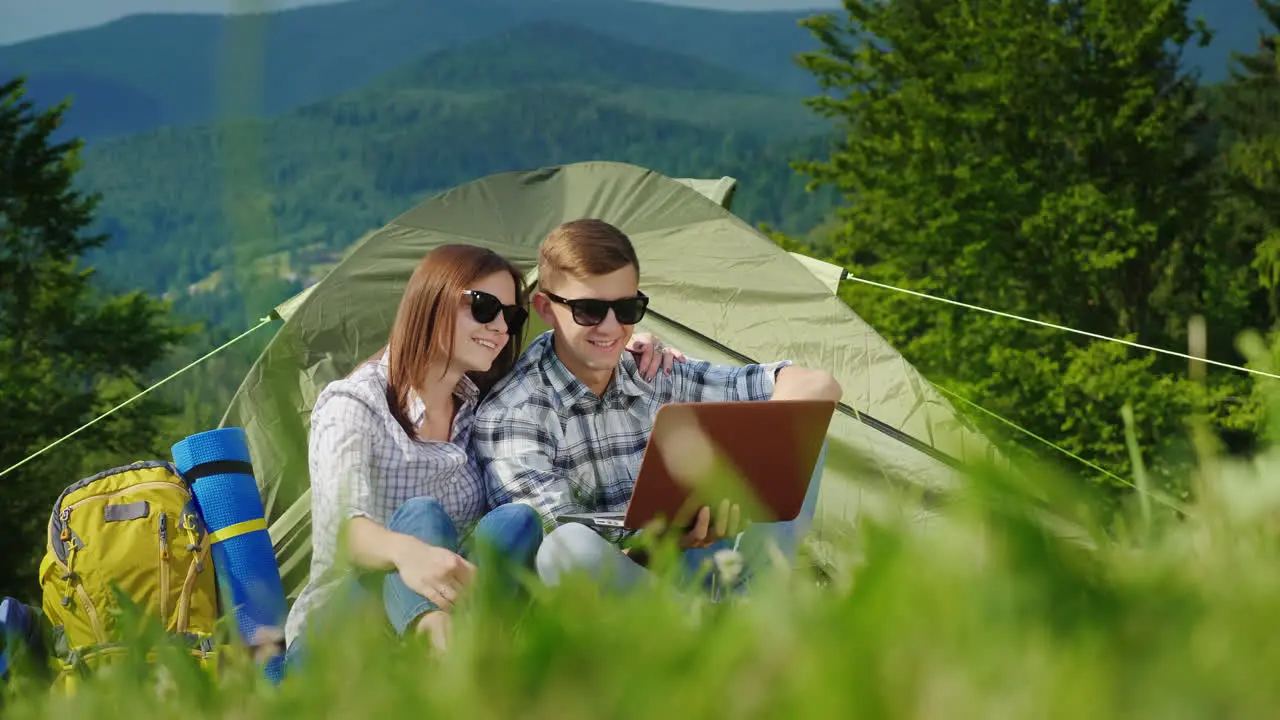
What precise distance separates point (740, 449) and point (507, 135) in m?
59.3

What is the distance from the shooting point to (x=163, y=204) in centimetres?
4347

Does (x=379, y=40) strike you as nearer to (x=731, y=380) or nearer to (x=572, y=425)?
(x=731, y=380)

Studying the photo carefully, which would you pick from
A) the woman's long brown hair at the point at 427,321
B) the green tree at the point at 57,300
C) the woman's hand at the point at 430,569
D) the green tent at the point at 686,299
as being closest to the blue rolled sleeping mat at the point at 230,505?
the woman's long brown hair at the point at 427,321

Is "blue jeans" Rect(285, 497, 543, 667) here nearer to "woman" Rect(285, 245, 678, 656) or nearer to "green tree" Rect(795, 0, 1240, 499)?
"woman" Rect(285, 245, 678, 656)

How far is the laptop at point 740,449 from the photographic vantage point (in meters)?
1.86

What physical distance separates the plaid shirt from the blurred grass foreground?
1.89 metres

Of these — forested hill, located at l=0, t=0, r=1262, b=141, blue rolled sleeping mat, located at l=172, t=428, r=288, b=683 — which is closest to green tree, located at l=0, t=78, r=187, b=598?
blue rolled sleeping mat, located at l=172, t=428, r=288, b=683

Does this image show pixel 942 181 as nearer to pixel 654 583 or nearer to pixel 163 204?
pixel 654 583

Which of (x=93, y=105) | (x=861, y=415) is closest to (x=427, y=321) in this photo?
(x=861, y=415)

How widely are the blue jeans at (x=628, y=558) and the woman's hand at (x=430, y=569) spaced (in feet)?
0.35

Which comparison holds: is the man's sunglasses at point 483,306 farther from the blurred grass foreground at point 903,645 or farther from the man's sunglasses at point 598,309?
the blurred grass foreground at point 903,645

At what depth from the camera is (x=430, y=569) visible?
171cm

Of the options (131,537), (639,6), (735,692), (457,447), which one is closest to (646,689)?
(735,692)

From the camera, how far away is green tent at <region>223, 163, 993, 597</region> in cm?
388
